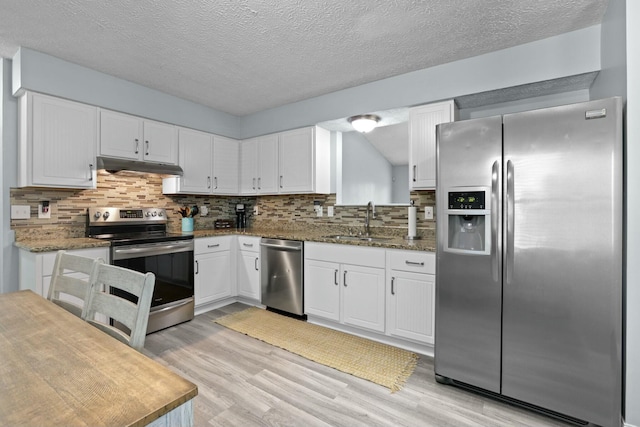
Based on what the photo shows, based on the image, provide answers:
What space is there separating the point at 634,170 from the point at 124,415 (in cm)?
233

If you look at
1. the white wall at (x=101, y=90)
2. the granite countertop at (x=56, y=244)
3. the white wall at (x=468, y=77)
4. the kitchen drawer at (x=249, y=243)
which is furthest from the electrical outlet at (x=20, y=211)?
the white wall at (x=468, y=77)

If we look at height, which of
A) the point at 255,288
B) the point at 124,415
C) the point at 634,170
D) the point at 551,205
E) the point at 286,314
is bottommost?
the point at 286,314

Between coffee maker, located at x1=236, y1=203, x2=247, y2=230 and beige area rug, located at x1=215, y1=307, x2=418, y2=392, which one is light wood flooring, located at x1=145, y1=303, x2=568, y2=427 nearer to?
beige area rug, located at x1=215, y1=307, x2=418, y2=392

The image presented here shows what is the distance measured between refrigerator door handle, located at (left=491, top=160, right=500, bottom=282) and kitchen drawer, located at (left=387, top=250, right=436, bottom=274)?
1.74ft

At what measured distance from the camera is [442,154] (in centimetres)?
216

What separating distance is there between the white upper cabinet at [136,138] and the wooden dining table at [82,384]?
2.39m

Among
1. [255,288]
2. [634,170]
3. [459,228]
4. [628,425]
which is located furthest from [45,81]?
[628,425]

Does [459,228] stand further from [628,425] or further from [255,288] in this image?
[255,288]

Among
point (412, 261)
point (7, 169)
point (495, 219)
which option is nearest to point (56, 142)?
point (7, 169)

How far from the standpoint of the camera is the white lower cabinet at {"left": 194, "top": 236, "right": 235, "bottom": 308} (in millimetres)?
3414

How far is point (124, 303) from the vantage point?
47.4 inches

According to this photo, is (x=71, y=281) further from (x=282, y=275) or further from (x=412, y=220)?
(x=412, y=220)

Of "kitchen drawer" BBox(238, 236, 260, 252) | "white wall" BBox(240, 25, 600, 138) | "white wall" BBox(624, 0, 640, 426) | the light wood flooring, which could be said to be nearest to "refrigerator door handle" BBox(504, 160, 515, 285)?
"white wall" BBox(624, 0, 640, 426)

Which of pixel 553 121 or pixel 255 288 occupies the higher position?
A: pixel 553 121
